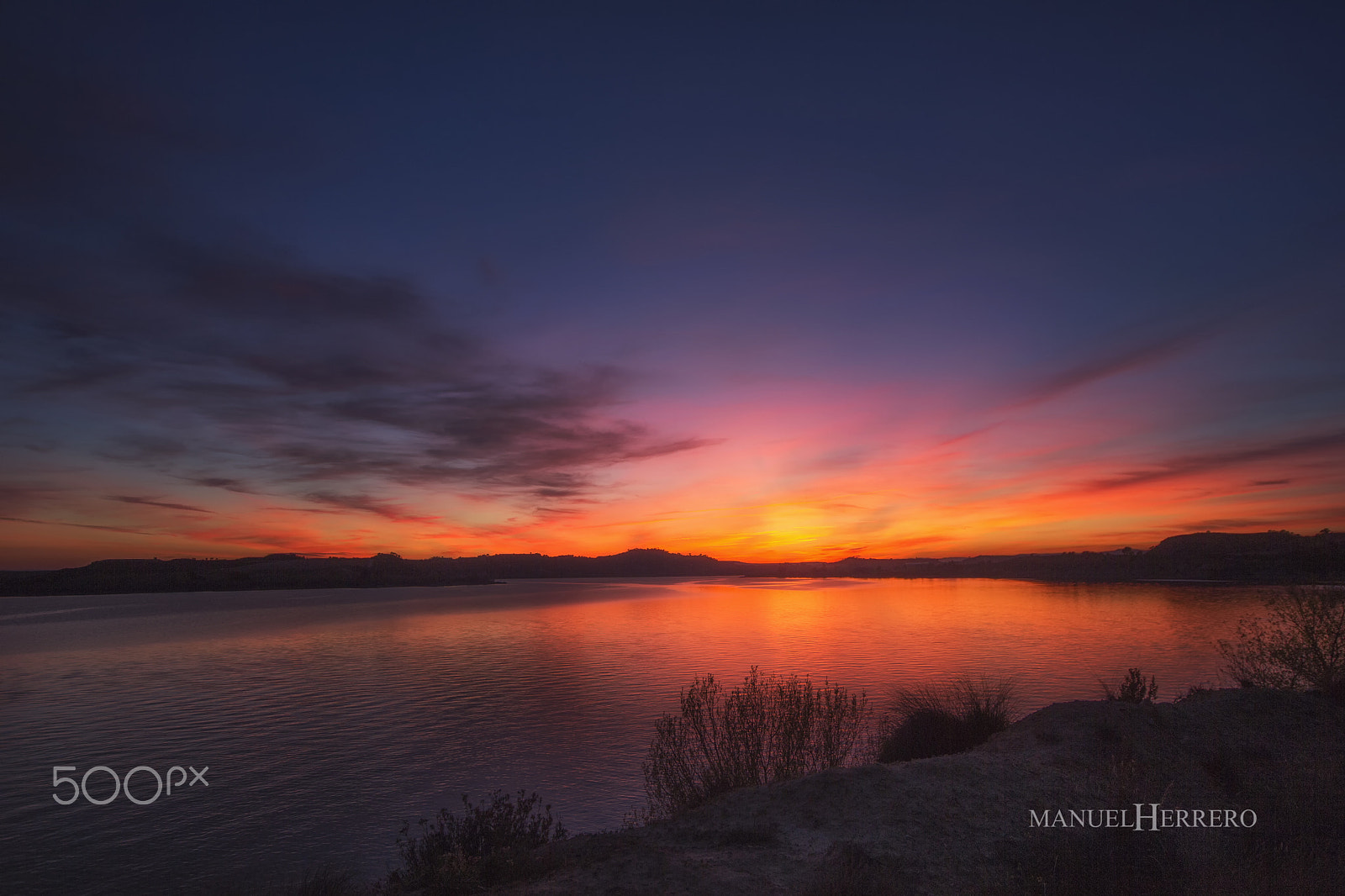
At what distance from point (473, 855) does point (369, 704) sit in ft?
69.4

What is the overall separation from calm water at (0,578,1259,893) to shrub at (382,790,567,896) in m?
2.78

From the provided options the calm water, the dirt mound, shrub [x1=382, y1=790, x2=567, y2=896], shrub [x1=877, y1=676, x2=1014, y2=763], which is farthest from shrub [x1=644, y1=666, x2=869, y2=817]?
shrub [x1=382, y1=790, x2=567, y2=896]

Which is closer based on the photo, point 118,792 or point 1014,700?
point 118,792

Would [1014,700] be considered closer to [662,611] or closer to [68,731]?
[68,731]

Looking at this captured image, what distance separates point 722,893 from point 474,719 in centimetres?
1991

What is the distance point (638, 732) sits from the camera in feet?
74.3

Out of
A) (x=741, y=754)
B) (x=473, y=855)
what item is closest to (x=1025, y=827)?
(x=741, y=754)

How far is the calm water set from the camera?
14220 mm

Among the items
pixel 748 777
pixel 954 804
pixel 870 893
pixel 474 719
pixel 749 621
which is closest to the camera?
pixel 870 893

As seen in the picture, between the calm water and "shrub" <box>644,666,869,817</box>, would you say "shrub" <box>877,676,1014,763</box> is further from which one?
the calm water

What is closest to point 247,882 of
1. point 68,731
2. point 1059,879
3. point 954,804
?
point 954,804

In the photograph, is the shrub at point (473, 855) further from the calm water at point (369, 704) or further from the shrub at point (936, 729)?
the shrub at point (936, 729)

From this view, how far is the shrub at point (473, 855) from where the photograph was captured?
28.2ft

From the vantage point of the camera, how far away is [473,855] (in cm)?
1009
